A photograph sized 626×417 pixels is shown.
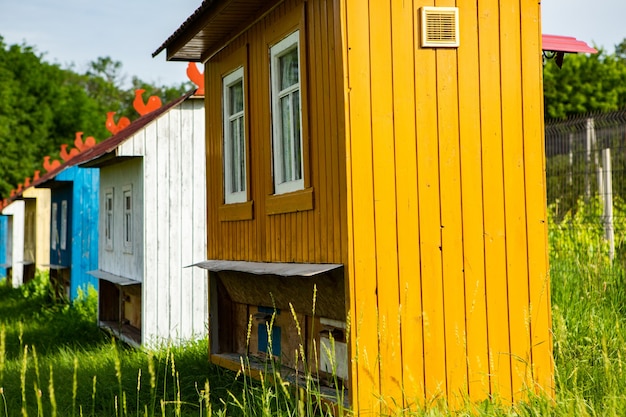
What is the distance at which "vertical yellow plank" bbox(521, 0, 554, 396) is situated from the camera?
7.70 meters

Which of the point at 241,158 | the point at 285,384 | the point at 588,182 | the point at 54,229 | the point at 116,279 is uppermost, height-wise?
the point at 241,158

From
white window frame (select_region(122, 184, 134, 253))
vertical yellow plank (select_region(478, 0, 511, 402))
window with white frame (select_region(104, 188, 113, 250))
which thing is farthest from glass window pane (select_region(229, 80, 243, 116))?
window with white frame (select_region(104, 188, 113, 250))

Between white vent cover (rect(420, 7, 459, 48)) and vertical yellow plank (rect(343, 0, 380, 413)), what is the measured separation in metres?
0.49

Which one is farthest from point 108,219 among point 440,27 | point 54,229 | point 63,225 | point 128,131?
point 440,27

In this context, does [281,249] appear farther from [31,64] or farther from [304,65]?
[31,64]

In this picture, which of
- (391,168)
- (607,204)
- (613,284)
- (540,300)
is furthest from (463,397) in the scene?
(607,204)

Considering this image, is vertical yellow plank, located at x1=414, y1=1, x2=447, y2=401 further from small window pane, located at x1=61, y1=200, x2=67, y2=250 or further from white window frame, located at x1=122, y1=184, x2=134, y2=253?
small window pane, located at x1=61, y1=200, x2=67, y2=250

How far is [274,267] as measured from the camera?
27.6 feet

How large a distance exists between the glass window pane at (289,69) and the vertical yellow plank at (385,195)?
52.3 inches

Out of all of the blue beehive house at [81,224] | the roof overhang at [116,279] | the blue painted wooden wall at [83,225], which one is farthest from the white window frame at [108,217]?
the blue painted wooden wall at [83,225]

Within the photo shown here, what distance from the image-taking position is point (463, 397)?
7.07 metres

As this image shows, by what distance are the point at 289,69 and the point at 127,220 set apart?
787 centimetres

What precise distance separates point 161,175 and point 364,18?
25.6 feet

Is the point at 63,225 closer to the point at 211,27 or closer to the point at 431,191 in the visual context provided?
the point at 211,27
